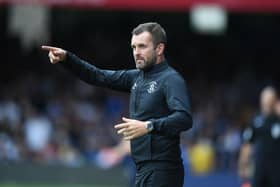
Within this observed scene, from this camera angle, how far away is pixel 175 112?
24.2ft

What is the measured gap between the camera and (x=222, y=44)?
68.1ft

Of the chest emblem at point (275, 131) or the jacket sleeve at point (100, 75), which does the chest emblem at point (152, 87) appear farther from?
the chest emblem at point (275, 131)

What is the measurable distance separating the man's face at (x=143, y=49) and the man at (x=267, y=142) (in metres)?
4.67

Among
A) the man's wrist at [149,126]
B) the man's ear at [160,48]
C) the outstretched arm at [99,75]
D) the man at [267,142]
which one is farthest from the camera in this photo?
the man at [267,142]

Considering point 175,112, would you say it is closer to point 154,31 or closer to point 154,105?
point 154,105

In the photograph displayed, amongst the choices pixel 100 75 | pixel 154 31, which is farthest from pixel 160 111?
pixel 100 75

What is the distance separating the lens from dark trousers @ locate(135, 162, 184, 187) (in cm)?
768

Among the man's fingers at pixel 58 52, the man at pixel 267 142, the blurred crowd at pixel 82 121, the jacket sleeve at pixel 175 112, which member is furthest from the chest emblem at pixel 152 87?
the blurred crowd at pixel 82 121

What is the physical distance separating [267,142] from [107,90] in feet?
23.0

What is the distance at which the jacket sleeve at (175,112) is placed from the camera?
24.0 ft

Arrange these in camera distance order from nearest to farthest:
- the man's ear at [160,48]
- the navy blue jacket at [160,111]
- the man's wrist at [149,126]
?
the man's wrist at [149,126], the navy blue jacket at [160,111], the man's ear at [160,48]

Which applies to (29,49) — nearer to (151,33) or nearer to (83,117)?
(83,117)

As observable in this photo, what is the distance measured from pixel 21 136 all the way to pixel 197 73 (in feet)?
14.8

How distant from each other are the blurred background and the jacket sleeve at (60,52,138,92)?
191 inches
